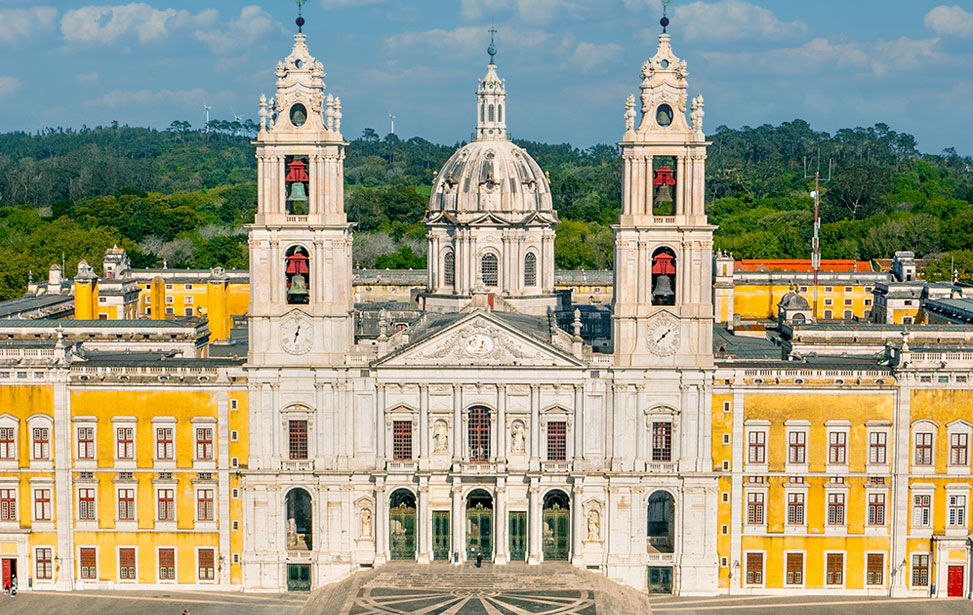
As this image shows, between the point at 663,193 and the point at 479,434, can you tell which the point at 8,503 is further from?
the point at 663,193

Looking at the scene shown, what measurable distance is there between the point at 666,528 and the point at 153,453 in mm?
25038

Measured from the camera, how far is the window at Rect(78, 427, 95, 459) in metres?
68.2

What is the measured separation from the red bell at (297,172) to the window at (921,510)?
31.9 metres

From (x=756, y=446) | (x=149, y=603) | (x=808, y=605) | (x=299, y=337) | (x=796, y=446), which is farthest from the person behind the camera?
(x=299, y=337)

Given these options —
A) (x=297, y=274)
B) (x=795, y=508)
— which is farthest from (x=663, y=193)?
(x=297, y=274)

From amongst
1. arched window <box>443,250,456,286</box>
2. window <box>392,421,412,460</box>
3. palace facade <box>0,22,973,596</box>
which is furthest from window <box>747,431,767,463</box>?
arched window <box>443,250,456,286</box>

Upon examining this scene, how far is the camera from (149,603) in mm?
66375

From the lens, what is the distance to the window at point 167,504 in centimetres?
6844

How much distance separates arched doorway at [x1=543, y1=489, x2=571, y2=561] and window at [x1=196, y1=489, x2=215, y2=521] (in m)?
15.6

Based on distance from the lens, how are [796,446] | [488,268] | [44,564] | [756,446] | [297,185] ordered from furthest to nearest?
[488,268], [297,185], [44,564], [756,446], [796,446]

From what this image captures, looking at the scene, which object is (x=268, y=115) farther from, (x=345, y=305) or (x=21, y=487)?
(x=21, y=487)

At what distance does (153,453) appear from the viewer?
224 ft

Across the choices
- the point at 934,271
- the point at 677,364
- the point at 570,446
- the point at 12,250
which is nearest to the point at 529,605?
the point at 570,446

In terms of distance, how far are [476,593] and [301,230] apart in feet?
60.4
